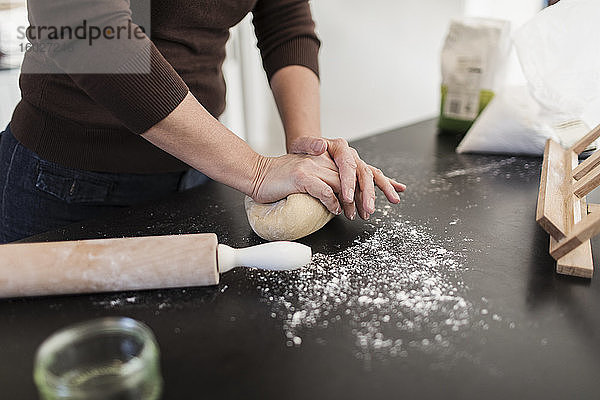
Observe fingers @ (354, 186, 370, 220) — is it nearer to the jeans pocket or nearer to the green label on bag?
the jeans pocket

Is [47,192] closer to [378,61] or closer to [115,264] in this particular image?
[115,264]

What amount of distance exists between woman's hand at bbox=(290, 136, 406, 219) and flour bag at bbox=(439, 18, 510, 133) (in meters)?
0.58

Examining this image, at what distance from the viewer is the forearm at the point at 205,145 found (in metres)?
0.76

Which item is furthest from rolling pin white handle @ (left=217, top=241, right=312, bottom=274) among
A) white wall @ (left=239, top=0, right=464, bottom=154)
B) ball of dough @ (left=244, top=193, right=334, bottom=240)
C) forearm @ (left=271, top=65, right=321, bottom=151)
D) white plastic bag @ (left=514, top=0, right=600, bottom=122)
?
white wall @ (left=239, top=0, right=464, bottom=154)

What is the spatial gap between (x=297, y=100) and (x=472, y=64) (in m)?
0.50

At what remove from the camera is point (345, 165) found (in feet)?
2.68

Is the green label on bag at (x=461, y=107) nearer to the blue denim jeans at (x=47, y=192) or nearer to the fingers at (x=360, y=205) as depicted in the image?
the fingers at (x=360, y=205)

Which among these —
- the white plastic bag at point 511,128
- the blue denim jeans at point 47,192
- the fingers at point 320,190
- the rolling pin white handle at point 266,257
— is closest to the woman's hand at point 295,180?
the fingers at point 320,190

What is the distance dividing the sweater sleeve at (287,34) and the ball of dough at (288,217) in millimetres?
454

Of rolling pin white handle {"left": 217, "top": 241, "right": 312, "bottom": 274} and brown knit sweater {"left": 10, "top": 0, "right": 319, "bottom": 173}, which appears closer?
rolling pin white handle {"left": 217, "top": 241, "right": 312, "bottom": 274}

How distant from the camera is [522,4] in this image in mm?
1837

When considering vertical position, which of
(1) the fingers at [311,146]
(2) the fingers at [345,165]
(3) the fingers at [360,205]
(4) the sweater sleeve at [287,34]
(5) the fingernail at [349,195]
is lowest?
(3) the fingers at [360,205]

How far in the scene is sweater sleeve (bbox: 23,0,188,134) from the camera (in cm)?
69

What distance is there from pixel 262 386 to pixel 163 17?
0.66 meters
